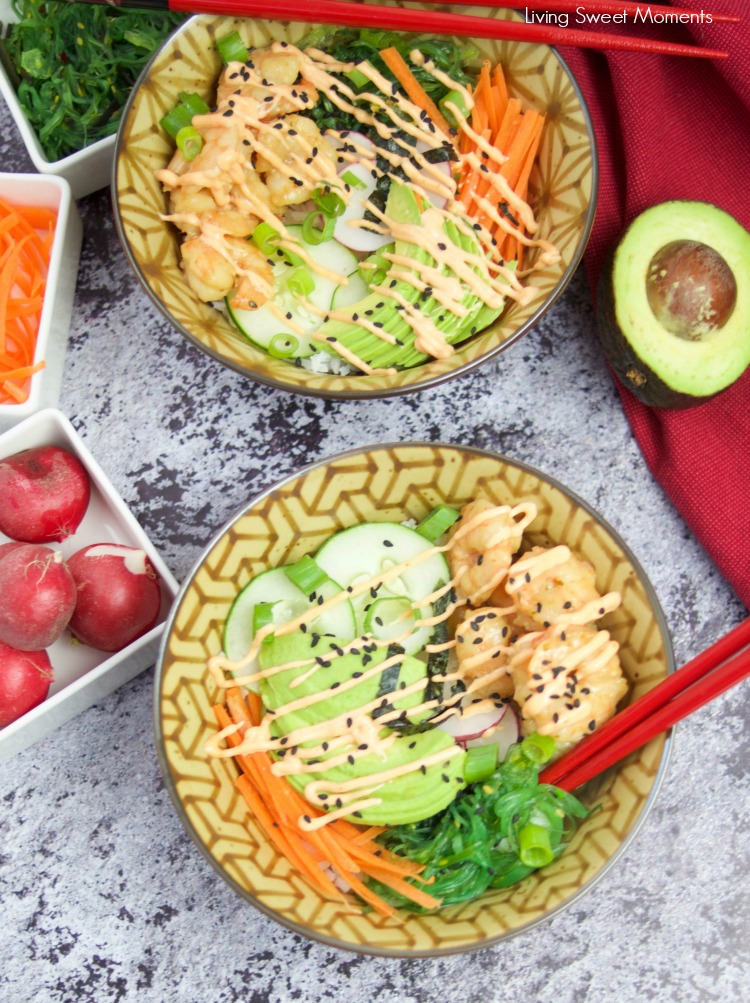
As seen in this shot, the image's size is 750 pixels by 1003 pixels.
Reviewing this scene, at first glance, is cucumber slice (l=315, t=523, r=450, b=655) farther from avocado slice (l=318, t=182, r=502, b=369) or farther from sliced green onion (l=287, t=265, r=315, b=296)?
sliced green onion (l=287, t=265, r=315, b=296)

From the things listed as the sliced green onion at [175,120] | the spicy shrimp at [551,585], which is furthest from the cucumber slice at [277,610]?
the sliced green onion at [175,120]

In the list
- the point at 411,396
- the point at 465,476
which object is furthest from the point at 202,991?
the point at 411,396

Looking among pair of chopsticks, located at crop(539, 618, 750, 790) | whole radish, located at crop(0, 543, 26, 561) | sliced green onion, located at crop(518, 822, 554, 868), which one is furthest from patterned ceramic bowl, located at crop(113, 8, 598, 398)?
sliced green onion, located at crop(518, 822, 554, 868)

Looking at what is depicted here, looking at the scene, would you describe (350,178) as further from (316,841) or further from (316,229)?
(316,841)

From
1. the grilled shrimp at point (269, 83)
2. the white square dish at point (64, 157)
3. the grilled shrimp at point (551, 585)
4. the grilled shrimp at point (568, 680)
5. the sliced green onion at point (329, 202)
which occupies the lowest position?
the grilled shrimp at point (568, 680)

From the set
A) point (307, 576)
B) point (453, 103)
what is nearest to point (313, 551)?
point (307, 576)

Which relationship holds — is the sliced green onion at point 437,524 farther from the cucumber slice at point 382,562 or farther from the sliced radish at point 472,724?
the sliced radish at point 472,724
